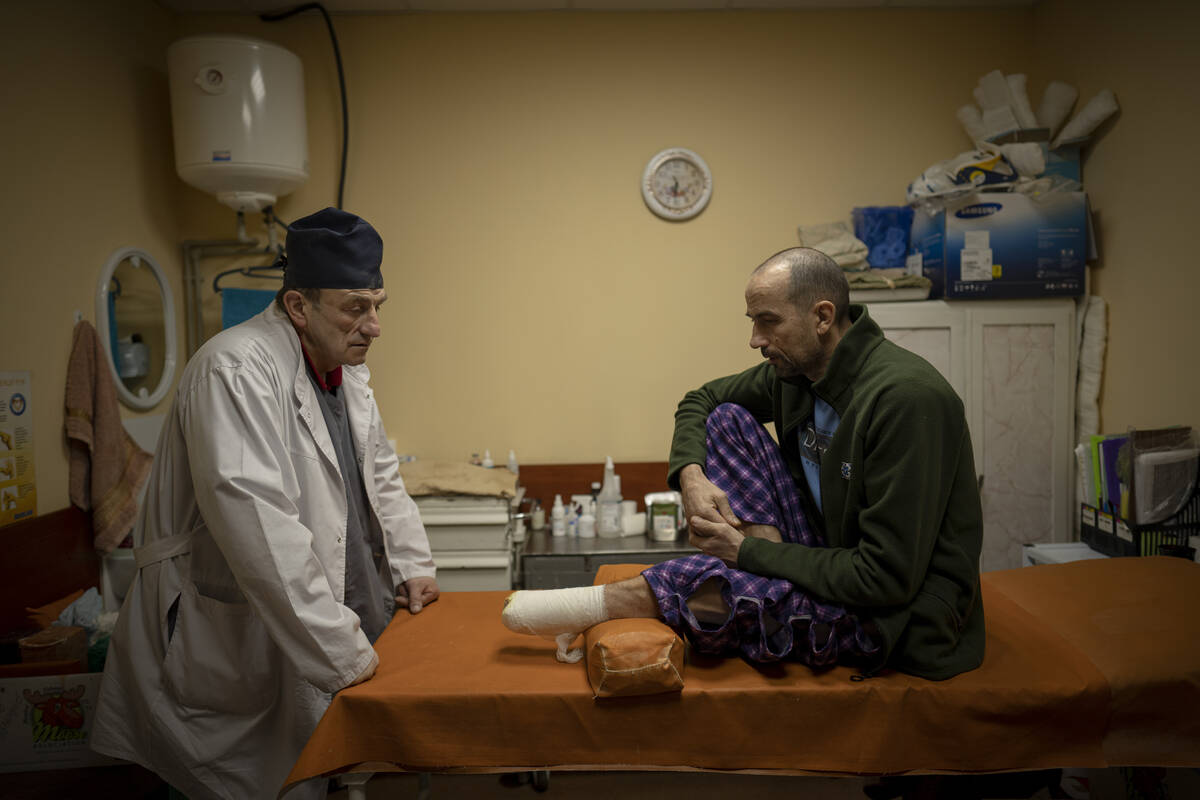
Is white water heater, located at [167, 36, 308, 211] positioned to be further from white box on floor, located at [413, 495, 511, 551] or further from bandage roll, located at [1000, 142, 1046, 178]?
bandage roll, located at [1000, 142, 1046, 178]

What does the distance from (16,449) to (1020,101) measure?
4085 millimetres

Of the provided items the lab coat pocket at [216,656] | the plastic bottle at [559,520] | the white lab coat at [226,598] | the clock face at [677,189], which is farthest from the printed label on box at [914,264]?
the lab coat pocket at [216,656]

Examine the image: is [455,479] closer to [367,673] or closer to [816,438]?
[367,673]

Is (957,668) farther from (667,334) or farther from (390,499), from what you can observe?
(667,334)

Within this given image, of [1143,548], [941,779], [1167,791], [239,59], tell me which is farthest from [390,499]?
[1143,548]

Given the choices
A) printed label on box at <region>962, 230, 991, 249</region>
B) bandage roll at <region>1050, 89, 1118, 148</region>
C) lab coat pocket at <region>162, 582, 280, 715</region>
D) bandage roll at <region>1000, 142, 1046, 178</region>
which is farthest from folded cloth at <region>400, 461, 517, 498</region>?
bandage roll at <region>1050, 89, 1118, 148</region>

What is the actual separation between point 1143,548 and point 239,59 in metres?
3.74

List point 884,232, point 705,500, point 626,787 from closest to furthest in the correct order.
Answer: point 705,500
point 626,787
point 884,232

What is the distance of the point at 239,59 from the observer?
285 cm

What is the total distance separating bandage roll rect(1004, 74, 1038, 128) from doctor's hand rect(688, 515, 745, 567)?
2598 mm

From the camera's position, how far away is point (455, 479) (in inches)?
120

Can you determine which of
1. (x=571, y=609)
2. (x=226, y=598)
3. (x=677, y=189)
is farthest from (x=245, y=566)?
(x=677, y=189)

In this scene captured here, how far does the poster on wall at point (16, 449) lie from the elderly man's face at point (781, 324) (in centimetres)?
232

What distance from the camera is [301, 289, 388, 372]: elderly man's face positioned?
176 centimetres
